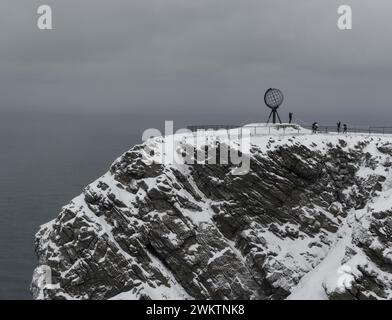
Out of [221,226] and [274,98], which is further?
[274,98]

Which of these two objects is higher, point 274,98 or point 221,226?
point 274,98

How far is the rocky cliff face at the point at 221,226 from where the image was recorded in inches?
2384

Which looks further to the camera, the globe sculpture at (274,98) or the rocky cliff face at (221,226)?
the globe sculpture at (274,98)

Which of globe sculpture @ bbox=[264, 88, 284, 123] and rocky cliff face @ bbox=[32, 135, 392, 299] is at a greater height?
globe sculpture @ bbox=[264, 88, 284, 123]

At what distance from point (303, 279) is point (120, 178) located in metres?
25.5

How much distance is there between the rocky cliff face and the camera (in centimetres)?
6056

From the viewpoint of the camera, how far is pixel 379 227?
181 feet

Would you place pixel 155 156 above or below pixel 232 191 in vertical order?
above

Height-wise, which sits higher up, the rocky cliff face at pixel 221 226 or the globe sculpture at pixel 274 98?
the globe sculpture at pixel 274 98

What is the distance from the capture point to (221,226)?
64.9 metres

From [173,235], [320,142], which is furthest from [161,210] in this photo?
[320,142]

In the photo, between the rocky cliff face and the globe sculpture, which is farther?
the globe sculpture
